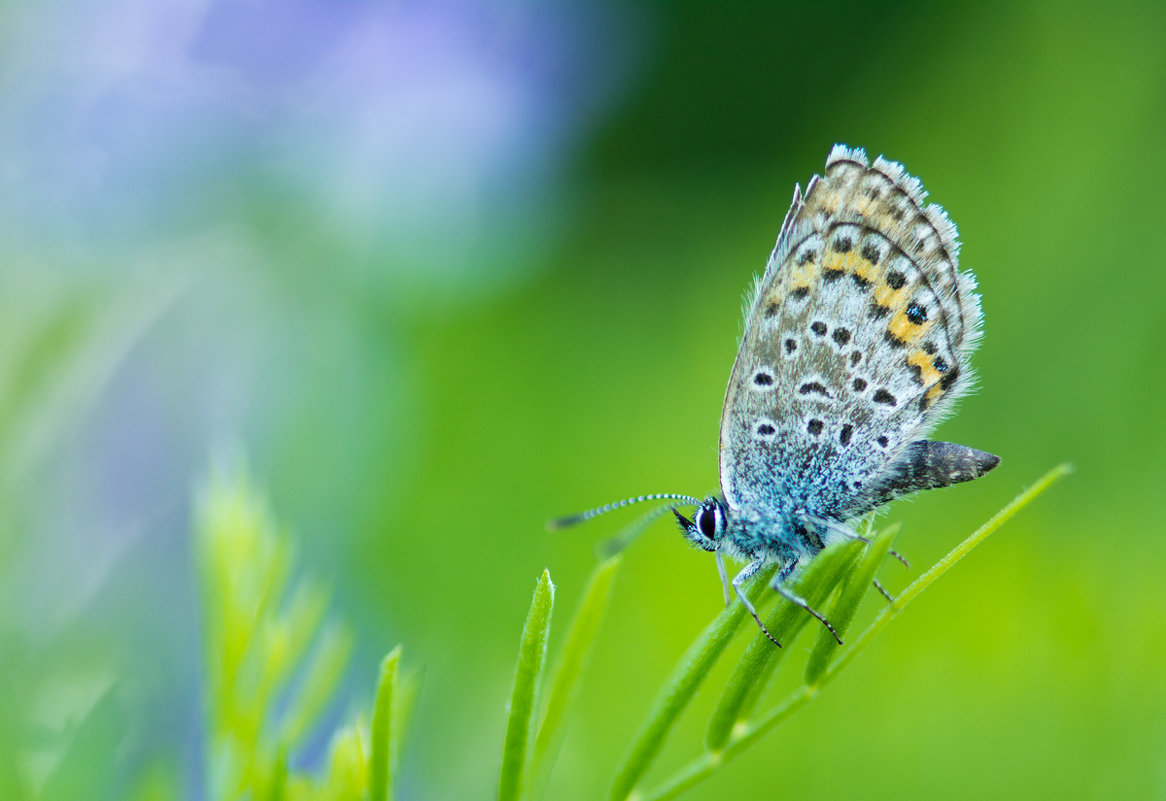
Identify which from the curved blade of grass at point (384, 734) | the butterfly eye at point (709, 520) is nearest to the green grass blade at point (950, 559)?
the curved blade of grass at point (384, 734)

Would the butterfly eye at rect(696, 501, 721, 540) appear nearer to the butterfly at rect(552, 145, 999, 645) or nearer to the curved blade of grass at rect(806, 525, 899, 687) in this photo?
the butterfly at rect(552, 145, 999, 645)

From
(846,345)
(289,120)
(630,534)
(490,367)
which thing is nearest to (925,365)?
(846,345)

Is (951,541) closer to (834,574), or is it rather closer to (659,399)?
(659,399)

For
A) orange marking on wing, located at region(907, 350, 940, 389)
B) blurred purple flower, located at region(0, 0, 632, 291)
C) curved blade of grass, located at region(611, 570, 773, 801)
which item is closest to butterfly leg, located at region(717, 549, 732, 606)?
orange marking on wing, located at region(907, 350, 940, 389)

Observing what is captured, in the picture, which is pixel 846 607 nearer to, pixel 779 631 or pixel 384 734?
pixel 779 631

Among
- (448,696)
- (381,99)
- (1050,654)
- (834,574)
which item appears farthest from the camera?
(381,99)

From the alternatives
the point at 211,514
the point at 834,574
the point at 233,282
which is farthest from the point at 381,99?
the point at 834,574

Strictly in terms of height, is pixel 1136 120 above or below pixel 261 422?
below

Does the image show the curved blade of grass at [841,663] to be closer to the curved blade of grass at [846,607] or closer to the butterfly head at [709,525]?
the curved blade of grass at [846,607]
